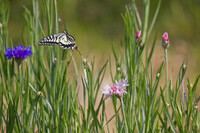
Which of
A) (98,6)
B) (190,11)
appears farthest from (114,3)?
(190,11)

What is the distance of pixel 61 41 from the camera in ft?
2.61

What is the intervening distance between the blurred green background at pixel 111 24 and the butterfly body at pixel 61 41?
3.83ft

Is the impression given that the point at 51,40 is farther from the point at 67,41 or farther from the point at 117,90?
the point at 117,90

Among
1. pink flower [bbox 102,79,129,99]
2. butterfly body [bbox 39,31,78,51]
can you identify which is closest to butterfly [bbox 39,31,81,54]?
butterfly body [bbox 39,31,78,51]

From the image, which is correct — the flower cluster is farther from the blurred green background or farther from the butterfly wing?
the blurred green background

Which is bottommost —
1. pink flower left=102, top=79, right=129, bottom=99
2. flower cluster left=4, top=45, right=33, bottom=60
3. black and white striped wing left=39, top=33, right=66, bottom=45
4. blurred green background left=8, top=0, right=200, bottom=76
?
pink flower left=102, top=79, right=129, bottom=99

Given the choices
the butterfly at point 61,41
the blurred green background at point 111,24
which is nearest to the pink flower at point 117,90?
the butterfly at point 61,41

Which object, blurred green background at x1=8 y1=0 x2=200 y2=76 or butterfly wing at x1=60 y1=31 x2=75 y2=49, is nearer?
butterfly wing at x1=60 y1=31 x2=75 y2=49

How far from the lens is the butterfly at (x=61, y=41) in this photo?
2.55 ft

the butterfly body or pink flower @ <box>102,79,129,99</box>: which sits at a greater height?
the butterfly body

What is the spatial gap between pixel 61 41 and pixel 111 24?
1.59m

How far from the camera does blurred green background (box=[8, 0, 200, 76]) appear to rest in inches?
82.9

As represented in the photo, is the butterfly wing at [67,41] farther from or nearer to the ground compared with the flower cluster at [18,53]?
farther from the ground

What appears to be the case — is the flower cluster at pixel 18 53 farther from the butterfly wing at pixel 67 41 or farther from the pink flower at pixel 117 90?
the pink flower at pixel 117 90
